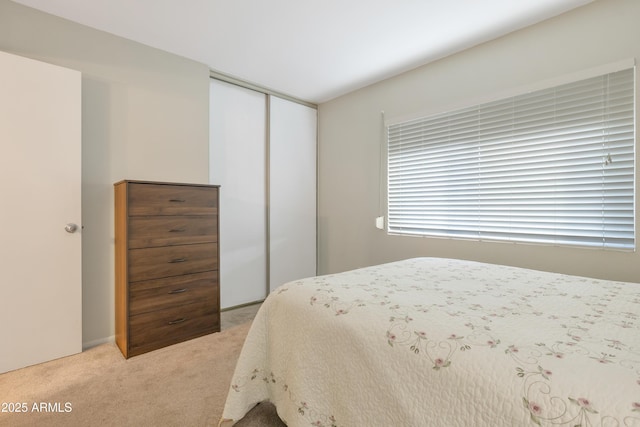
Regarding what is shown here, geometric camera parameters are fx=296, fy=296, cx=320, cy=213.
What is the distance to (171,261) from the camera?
7.20 ft

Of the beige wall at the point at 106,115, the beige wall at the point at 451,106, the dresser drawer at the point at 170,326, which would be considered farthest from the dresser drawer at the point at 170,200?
the beige wall at the point at 451,106

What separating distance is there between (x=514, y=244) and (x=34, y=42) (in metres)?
3.66

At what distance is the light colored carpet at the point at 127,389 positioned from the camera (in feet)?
4.71

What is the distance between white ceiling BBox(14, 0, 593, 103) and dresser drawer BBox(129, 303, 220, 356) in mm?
2085

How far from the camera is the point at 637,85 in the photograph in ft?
5.86

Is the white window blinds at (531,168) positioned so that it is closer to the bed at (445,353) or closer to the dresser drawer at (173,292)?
the bed at (445,353)

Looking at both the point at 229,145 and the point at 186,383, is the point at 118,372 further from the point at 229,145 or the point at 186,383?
the point at 229,145

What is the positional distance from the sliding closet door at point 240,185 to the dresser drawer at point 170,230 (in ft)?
1.87

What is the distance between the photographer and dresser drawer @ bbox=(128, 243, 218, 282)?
204 cm

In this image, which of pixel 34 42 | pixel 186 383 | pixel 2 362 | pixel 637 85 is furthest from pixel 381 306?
pixel 34 42

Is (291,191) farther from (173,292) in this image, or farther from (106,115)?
(106,115)

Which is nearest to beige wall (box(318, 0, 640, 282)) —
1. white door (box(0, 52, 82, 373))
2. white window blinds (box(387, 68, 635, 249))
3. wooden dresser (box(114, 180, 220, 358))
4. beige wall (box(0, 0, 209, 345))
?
white window blinds (box(387, 68, 635, 249))

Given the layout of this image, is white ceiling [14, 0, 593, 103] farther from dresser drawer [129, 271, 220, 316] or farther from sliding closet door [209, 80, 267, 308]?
dresser drawer [129, 271, 220, 316]

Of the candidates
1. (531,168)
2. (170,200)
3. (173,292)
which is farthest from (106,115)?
(531,168)
